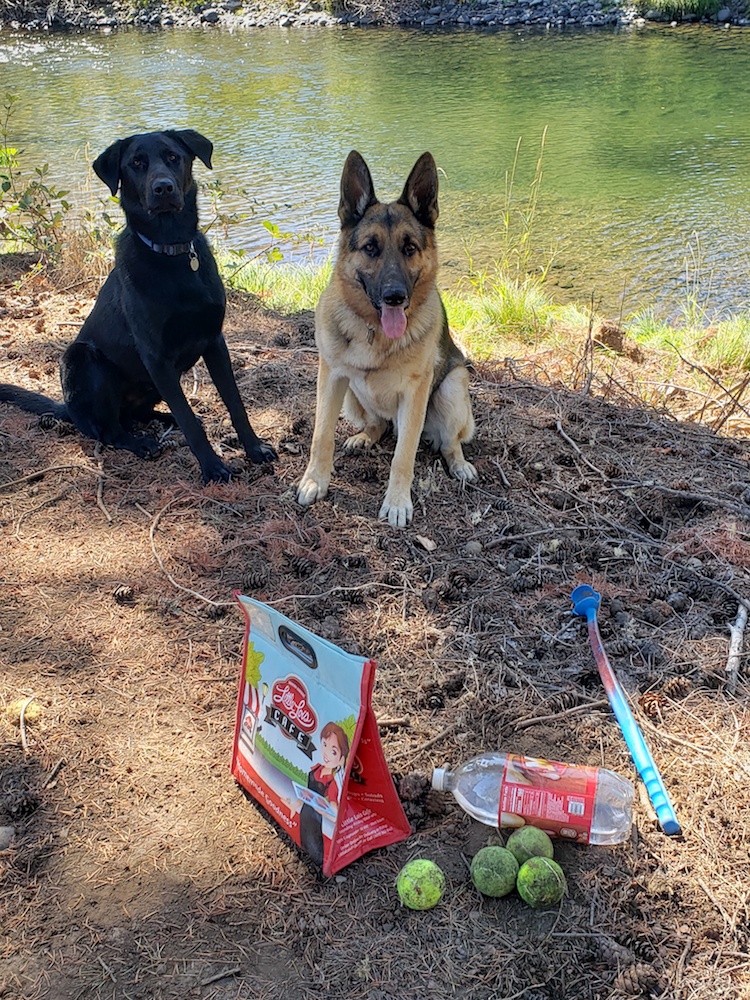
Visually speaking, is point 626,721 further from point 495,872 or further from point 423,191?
point 423,191

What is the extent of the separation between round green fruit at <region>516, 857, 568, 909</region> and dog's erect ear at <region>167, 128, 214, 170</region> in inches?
131

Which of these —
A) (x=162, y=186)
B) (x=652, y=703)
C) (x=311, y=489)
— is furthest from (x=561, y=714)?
(x=162, y=186)

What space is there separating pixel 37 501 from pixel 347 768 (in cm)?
242

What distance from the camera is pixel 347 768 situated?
6.04 ft

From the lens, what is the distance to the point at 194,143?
3648mm

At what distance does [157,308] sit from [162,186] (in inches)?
21.0

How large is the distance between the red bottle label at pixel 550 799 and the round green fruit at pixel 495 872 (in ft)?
0.45

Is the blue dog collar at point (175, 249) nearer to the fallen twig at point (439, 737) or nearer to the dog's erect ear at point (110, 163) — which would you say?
the dog's erect ear at point (110, 163)

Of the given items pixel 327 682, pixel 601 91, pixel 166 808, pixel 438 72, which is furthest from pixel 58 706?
pixel 438 72

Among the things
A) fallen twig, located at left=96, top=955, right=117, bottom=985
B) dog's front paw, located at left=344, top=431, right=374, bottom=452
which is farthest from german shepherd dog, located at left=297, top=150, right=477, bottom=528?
fallen twig, located at left=96, top=955, right=117, bottom=985

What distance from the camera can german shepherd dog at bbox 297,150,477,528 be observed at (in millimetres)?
3348

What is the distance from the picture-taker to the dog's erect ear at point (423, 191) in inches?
132

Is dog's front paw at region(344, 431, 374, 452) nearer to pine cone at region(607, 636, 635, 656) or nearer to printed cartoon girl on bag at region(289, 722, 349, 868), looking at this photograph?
pine cone at region(607, 636, 635, 656)

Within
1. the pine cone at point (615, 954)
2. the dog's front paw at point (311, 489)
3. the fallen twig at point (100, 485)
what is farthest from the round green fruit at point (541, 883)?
the fallen twig at point (100, 485)
